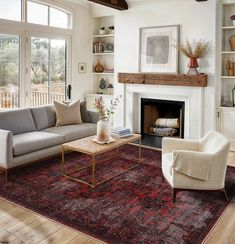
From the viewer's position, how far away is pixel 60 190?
145 inches

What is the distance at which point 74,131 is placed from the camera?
508cm

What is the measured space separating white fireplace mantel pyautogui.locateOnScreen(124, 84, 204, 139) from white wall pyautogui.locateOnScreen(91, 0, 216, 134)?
13 cm

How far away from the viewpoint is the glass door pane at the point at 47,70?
6086mm

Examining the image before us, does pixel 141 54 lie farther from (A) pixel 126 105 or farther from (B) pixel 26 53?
(B) pixel 26 53

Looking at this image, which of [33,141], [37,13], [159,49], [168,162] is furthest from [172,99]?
[37,13]

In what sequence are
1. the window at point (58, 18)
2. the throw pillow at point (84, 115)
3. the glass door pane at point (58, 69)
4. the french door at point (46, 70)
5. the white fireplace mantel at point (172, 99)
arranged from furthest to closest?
the glass door pane at point (58, 69) → the window at point (58, 18) → the french door at point (46, 70) → the throw pillow at point (84, 115) → the white fireplace mantel at point (172, 99)

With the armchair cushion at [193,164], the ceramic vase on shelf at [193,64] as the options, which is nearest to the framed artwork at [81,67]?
the ceramic vase on shelf at [193,64]

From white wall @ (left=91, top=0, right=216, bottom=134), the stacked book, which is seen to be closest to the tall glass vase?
the stacked book

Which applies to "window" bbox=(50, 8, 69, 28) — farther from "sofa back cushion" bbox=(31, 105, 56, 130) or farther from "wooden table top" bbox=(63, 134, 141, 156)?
"wooden table top" bbox=(63, 134, 141, 156)

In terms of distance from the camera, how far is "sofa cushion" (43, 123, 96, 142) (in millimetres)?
4953

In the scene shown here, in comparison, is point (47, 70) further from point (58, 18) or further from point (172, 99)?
point (172, 99)

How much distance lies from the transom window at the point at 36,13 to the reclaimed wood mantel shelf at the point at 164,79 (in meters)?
1.69

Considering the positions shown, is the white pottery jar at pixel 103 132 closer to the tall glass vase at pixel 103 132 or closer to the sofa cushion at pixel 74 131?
the tall glass vase at pixel 103 132

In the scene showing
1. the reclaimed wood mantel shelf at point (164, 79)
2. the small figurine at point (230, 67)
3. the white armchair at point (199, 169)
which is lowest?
the white armchair at point (199, 169)
